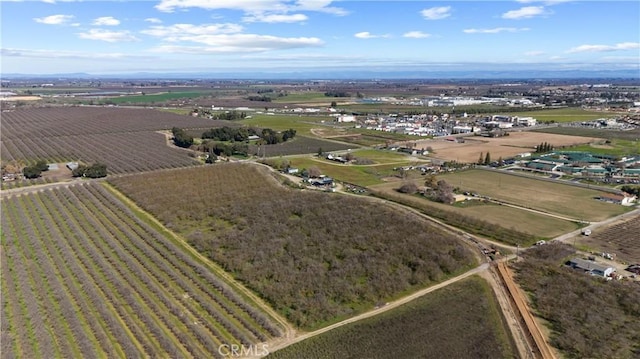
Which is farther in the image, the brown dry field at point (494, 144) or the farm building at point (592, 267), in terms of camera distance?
the brown dry field at point (494, 144)

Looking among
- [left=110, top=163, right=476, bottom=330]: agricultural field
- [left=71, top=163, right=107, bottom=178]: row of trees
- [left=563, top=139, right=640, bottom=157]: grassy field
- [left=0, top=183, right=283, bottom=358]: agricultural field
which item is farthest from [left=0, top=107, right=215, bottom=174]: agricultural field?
[left=563, top=139, right=640, bottom=157]: grassy field

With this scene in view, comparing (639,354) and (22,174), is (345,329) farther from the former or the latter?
(22,174)

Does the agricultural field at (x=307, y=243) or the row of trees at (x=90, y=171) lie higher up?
the row of trees at (x=90, y=171)

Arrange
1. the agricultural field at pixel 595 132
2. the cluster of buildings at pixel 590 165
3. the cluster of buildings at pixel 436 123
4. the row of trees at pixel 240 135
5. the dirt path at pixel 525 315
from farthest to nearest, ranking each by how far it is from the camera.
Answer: the cluster of buildings at pixel 436 123, the agricultural field at pixel 595 132, the row of trees at pixel 240 135, the cluster of buildings at pixel 590 165, the dirt path at pixel 525 315

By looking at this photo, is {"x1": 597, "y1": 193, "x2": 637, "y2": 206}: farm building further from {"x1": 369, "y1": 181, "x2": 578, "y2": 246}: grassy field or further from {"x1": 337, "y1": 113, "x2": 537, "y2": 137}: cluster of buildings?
{"x1": 337, "y1": 113, "x2": 537, "y2": 137}: cluster of buildings

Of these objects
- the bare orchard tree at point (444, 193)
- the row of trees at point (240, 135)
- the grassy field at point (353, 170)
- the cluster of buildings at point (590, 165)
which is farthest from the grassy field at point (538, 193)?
the row of trees at point (240, 135)

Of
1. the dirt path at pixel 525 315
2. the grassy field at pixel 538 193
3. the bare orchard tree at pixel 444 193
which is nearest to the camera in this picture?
the dirt path at pixel 525 315

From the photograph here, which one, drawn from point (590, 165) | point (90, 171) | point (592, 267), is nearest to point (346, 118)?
point (590, 165)

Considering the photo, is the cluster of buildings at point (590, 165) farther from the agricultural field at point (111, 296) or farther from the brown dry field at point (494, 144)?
the agricultural field at point (111, 296)
